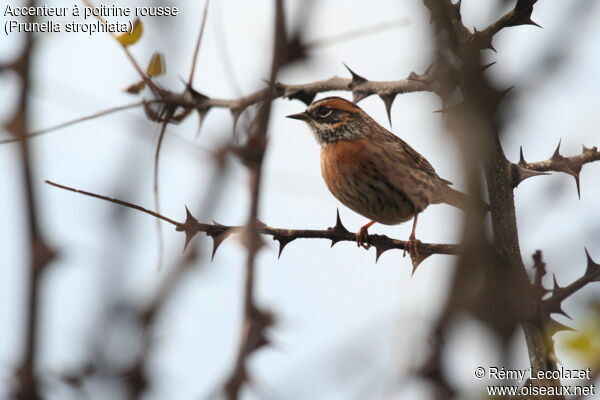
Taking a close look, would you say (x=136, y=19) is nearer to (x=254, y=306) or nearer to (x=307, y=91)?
(x=307, y=91)

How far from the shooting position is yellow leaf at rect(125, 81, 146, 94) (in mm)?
5047

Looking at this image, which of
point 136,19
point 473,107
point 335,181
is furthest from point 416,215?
point 473,107

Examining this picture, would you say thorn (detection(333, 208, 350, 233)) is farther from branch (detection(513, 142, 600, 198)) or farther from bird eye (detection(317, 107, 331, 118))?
bird eye (detection(317, 107, 331, 118))

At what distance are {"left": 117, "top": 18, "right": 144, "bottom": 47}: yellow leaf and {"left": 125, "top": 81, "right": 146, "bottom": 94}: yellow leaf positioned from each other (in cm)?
51

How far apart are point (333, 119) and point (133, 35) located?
4.19 meters

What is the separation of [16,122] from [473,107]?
1019mm

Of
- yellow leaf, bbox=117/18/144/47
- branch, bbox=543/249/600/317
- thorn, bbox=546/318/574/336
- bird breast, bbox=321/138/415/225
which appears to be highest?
yellow leaf, bbox=117/18/144/47

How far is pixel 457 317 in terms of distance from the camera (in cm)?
141

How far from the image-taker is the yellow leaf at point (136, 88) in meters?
5.05

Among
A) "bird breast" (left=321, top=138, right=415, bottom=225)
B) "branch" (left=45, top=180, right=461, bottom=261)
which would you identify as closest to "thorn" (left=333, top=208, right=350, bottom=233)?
"branch" (left=45, top=180, right=461, bottom=261)

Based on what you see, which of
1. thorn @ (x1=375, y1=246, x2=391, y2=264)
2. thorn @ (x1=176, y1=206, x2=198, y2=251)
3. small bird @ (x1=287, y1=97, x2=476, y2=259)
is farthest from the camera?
small bird @ (x1=287, y1=97, x2=476, y2=259)

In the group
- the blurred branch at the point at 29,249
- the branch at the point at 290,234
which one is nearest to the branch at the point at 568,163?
the branch at the point at 290,234

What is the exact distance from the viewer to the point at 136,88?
16.6ft

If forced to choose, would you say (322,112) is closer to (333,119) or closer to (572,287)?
(333,119)
